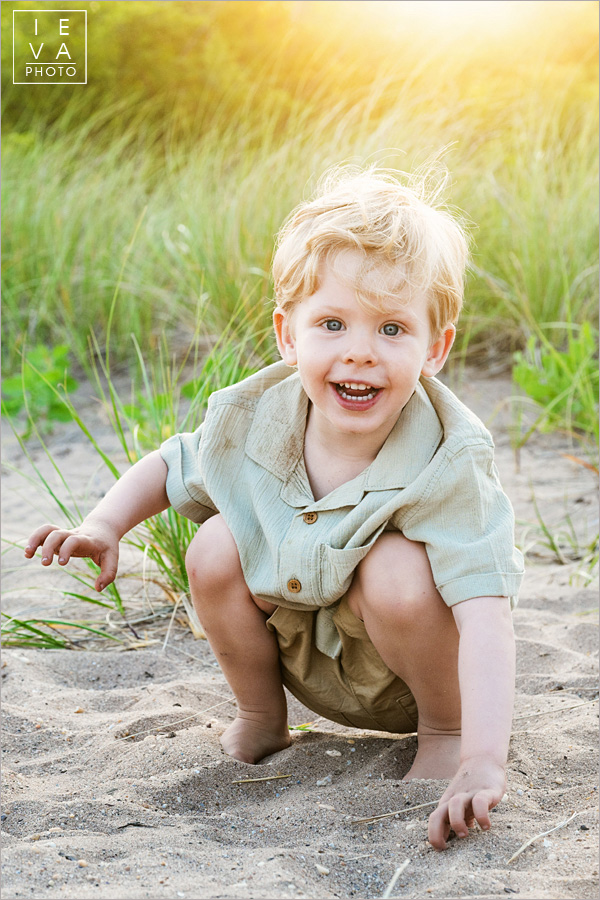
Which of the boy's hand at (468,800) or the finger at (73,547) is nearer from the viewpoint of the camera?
the boy's hand at (468,800)

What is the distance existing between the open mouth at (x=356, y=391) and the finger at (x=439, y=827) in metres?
0.63

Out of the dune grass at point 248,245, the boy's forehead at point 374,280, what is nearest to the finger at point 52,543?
the boy's forehead at point 374,280

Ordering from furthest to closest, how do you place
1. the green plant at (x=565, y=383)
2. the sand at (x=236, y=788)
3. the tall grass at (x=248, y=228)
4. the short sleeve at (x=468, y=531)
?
the tall grass at (x=248, y=228) < the green plant at (x=565, y=383) < the short sleeve at (x=468, y=531) < the sand at (x=236, y=788)

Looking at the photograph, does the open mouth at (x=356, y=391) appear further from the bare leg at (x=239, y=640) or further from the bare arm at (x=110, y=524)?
the bare arm at (x=110, y=524)

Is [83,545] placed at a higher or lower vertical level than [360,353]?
lower

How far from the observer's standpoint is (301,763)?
1.65m

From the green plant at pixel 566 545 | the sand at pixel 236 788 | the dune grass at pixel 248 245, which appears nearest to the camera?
the sand at pixel 236 788

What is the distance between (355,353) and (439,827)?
70 centimetres

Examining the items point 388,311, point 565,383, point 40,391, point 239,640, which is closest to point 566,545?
point 565,383

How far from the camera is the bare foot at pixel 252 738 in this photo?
1671 mm

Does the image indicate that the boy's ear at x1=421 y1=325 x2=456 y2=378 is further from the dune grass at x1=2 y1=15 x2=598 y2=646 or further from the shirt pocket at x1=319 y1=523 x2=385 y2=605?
the dune grass at x1=2 y1=15 x2=598 y2=646

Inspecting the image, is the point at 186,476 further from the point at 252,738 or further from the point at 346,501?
the point at 252,738

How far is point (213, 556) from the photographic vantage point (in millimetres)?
1606

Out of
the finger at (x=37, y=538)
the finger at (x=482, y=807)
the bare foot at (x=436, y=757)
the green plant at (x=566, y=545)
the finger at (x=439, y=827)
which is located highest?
the finger at (x=37, y=538)
